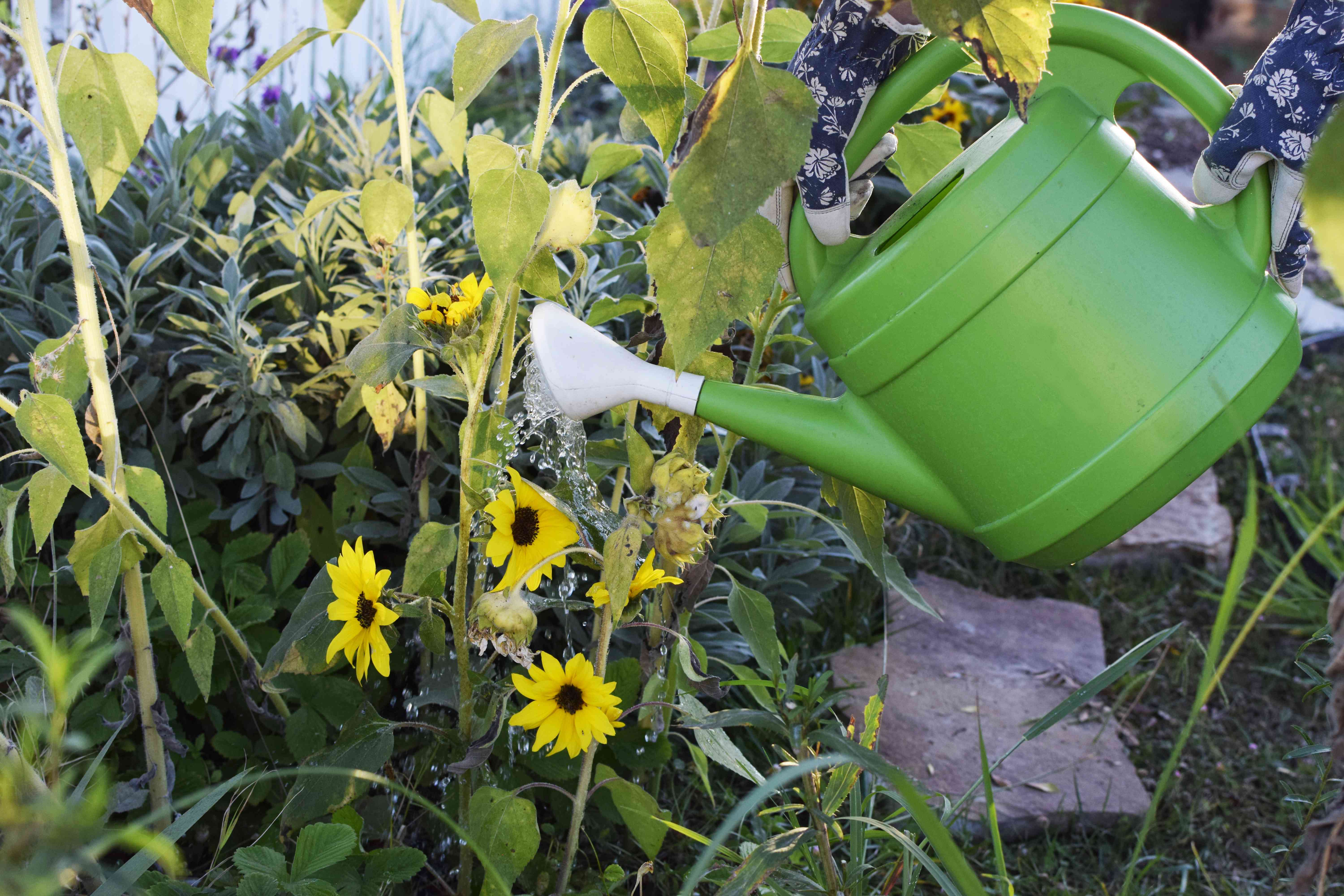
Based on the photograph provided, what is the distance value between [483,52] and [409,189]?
0.27 metres

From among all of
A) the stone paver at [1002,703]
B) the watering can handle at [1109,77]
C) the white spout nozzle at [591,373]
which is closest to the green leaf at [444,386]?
the white spout nozzle at [591,373]

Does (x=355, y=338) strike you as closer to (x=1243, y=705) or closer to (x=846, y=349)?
(x=846, y=349)

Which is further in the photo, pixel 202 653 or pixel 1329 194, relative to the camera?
pixel 202 653

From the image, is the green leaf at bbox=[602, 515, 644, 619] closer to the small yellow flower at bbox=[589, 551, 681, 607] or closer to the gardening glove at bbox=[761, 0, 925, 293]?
the small yellow flower at bbox=[589, 551, 681, 607]

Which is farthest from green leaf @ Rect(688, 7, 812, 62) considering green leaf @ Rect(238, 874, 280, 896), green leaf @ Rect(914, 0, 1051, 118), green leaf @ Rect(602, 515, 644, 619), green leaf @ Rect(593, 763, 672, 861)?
green leaf @ Rect(238, 874, 280, 896)

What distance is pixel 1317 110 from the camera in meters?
0.71

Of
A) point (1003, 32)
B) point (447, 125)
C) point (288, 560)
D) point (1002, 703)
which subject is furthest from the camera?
point (1002, 703)

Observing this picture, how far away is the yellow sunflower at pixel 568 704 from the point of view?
80cm

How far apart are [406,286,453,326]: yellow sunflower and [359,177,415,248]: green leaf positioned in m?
0.11

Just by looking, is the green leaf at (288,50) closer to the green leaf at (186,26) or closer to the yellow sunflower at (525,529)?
the green leaf at (186,26)

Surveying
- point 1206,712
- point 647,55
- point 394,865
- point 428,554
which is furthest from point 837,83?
point 1206,712

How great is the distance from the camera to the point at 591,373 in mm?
776

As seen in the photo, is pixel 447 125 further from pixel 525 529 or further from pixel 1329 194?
pixel 1329 194

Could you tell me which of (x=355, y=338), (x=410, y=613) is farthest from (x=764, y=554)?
(x=410, y=613)
